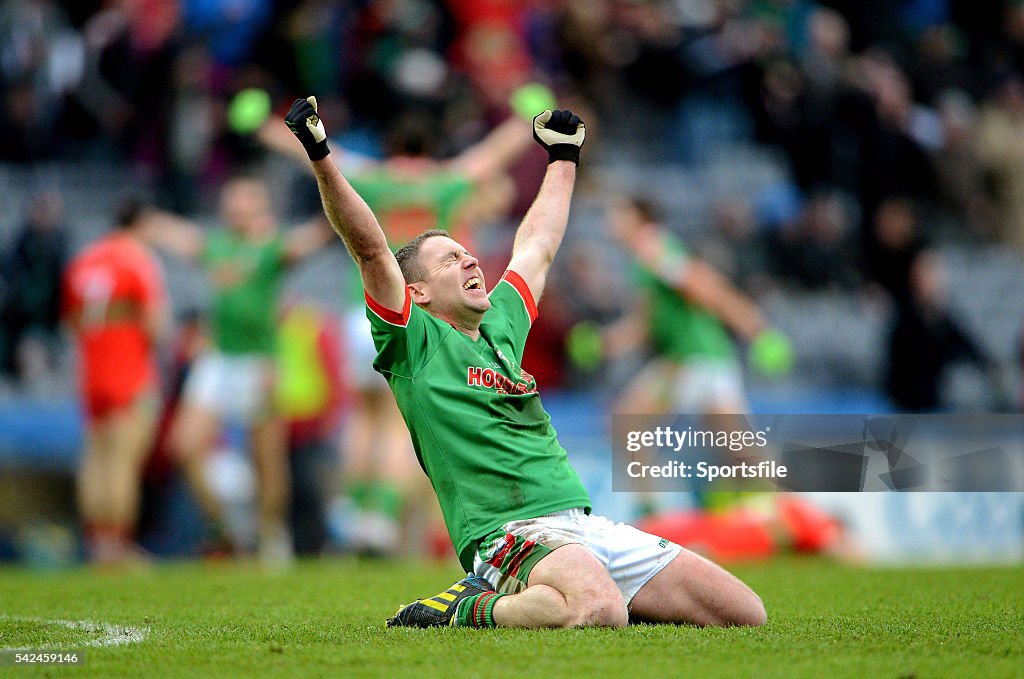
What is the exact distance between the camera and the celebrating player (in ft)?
15.3

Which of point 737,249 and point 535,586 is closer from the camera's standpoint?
point 535,586

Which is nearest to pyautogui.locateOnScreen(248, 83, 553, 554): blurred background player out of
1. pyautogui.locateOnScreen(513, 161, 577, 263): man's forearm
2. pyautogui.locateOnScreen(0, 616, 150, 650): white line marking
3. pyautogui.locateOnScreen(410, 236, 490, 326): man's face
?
pyautogui.locateOnScreen(513, 161, 577, 263): man's forearm

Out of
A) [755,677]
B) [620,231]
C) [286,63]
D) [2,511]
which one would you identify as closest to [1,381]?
[2,511]

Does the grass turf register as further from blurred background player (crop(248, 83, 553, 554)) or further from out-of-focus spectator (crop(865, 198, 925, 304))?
out-of-focus spectator (crop(865, 198, 925, 304))

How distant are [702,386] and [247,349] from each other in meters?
3.67

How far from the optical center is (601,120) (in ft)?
49.8

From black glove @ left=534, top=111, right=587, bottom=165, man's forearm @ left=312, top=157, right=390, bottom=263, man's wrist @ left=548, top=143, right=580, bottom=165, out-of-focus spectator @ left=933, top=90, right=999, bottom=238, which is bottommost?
man's forearm @ left=312, top=157, right=390, bottom=263

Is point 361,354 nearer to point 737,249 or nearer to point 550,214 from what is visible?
point 550,214

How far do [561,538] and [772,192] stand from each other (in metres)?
10.8

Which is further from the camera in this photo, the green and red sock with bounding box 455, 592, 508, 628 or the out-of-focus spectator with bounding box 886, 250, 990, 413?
the out-of-focus spectator with bounding box 886, 250, 990, 413

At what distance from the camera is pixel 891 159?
50.1 feet

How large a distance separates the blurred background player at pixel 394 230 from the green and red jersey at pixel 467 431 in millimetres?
4339

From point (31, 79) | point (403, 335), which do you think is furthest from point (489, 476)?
point (31, 79)

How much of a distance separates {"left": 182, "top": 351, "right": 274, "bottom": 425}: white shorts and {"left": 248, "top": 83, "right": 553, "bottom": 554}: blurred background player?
91cm
